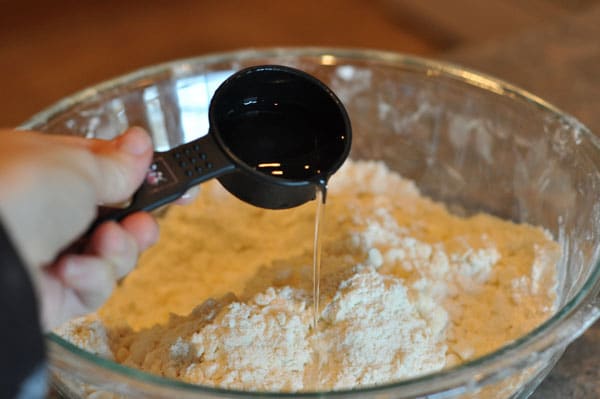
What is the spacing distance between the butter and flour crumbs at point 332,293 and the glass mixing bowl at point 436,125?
5cm

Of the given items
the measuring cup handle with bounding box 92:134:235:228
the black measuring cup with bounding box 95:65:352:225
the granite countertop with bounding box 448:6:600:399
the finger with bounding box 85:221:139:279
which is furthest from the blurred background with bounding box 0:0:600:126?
the finger with bounding box 85:221:139:279

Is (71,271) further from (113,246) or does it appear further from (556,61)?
(556,61)

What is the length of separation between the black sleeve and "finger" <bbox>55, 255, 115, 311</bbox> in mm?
71

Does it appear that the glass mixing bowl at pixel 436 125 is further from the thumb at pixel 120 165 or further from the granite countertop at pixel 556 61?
the thumb at pixel 120 165

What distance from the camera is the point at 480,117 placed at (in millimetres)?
1009

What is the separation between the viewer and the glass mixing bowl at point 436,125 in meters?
0.86

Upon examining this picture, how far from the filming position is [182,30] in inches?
92.0

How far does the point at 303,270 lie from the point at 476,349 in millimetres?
231

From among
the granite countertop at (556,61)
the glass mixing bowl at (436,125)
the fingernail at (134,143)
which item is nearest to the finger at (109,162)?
the fingernail at (134,143)

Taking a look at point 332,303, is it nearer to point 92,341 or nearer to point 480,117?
point 92,341

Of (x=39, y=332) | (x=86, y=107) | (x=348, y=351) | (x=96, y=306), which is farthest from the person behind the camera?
(x=86, y=107)

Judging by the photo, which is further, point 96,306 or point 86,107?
point 86,107

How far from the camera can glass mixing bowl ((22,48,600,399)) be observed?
861mm

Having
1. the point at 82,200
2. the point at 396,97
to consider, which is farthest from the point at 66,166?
the point at 396,97
